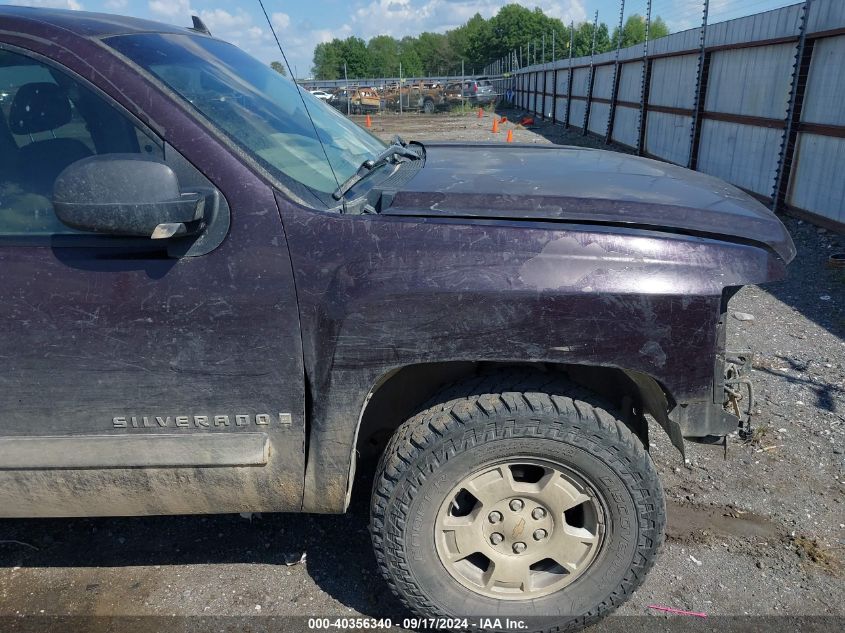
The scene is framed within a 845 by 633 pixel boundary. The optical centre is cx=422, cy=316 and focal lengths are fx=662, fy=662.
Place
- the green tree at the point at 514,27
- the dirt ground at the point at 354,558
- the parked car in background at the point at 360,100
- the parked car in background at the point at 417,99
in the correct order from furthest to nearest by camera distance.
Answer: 1. the green tree at the point at 514,27
2. the parked car in background at the point at 417,99
3. the parked car in background at the point at 360,100
4. the dirt ground at the point at 354,558

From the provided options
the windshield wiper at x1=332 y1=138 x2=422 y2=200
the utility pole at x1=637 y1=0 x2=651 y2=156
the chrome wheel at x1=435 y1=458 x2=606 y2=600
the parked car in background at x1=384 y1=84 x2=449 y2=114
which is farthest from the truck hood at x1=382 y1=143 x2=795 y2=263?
the parked car in background at x1=384 y1=84 x2=449 y2=114

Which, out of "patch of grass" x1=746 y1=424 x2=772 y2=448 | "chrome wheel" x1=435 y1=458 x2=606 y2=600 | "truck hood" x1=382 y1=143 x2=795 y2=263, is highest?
"truck hood" x1=382 y1=143 x2=795 y2=263

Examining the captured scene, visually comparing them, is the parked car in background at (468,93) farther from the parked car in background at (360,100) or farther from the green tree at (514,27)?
the green tree at (514,27)

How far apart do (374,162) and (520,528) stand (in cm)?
154

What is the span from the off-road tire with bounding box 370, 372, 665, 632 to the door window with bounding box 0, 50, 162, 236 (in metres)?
1.26

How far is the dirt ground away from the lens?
2.62 m

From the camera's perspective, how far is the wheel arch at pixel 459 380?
227 cm

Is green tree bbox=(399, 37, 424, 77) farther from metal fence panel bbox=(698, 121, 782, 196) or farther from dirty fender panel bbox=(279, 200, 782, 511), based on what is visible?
dirty fender panel bbox=(279, 200, 782, 511)

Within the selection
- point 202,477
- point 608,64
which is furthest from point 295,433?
point 608,64

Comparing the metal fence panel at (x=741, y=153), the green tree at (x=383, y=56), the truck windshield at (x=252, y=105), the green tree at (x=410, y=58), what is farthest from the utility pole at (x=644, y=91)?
the green tree at (x=410, y=58)

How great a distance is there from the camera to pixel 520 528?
7.55 feet

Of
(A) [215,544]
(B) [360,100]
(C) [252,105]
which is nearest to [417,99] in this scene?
(B) [360,100]

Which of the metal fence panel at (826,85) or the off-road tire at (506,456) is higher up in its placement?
the metal fence panel at (826,85)

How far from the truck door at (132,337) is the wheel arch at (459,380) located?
38 centimetres
